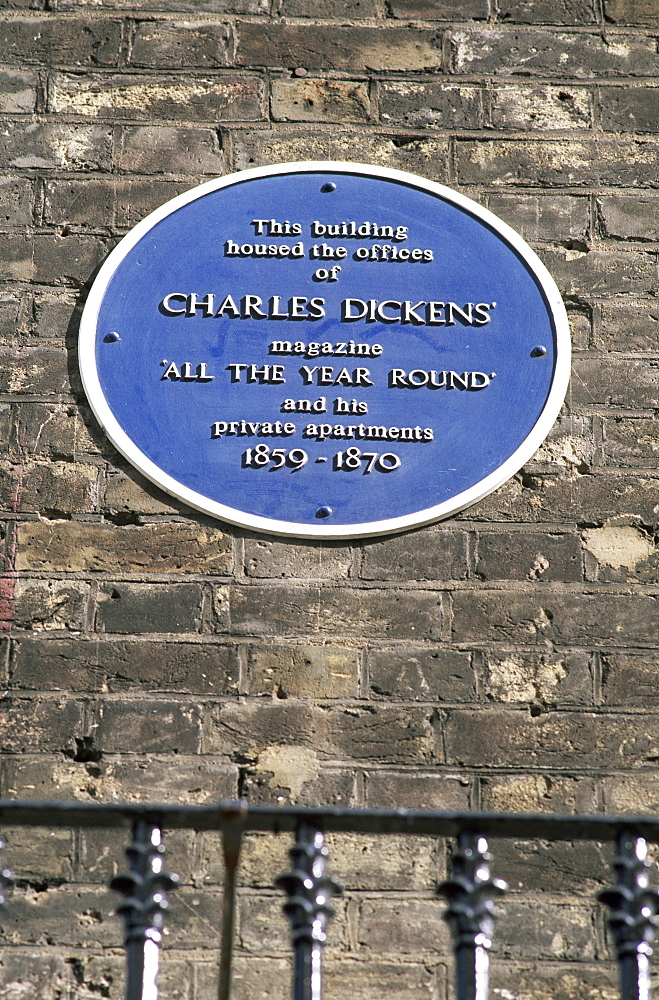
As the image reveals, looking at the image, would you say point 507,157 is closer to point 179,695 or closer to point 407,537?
point 407,537

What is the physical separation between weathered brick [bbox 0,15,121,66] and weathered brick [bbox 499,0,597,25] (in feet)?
4.76

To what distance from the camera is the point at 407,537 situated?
13.9 ft

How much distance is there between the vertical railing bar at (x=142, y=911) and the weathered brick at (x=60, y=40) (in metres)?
3.20

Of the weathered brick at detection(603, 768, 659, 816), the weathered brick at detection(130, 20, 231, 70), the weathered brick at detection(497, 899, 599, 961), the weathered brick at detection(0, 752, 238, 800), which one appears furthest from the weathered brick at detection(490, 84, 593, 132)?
the weathered brick at detection(497, 899, 599, 961)

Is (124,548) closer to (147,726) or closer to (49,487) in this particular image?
(49,487)

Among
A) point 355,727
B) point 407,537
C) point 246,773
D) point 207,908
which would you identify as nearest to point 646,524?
point 407,537

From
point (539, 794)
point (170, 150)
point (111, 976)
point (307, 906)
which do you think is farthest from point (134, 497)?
point (307, 906)

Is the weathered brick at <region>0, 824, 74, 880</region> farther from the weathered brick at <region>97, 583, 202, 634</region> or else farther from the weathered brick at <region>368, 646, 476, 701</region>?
the weathered brick at <region>368, 646, 476, 701</region>

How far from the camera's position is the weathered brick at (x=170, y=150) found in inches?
186

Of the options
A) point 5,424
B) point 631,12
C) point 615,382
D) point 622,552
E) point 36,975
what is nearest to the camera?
point 36,975

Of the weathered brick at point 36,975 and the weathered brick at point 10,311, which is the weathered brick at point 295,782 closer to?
the weathered brick at point 36,975

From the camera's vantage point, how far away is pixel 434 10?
4992 mm

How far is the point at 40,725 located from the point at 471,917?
5.59ft

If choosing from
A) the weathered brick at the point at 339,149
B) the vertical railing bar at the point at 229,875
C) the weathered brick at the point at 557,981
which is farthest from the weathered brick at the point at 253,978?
the weathered brick at the point at 339,149
